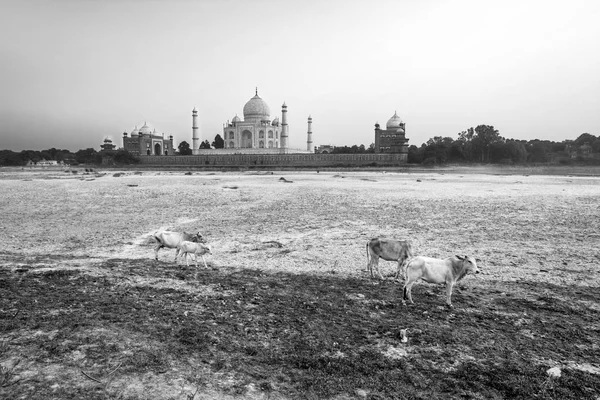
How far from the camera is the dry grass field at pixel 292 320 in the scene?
3104 millimetres

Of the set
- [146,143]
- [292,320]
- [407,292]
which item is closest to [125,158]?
[146,143]

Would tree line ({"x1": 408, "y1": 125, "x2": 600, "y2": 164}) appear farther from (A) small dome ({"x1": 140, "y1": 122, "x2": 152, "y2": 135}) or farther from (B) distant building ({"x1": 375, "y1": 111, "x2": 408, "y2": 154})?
(A) small dome ({"x1": 140, "y1": 122, "x2": 152, "y2": 135})

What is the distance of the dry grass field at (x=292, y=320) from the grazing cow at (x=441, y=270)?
0.34m

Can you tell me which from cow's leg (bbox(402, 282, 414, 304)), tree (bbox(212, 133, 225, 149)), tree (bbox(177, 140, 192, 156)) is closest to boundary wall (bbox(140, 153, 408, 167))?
tree (bbox(177, 140, 192, 156))

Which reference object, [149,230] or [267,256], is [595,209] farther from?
[149,230]

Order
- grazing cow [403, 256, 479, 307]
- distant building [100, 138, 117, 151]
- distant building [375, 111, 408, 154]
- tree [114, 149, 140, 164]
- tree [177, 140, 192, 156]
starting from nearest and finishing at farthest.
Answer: grazing cow [403, 256, 479, 307] → distant building [375, 111, 408, 154] → tree [114, 149, 140, 164] → distant building [100, 138, 117, 151] → tree [177, 140, 192, 156]

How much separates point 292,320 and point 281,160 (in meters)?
64.3

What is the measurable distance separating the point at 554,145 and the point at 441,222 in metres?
75.6

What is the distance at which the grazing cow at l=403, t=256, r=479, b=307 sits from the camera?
16.0ft

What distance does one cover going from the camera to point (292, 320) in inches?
171

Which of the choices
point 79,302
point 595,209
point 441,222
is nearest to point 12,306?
point 79,302

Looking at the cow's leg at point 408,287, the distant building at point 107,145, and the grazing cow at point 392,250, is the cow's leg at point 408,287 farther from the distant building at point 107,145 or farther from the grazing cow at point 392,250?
the distant building at point 107,145

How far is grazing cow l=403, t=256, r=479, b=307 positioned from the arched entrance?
275ft

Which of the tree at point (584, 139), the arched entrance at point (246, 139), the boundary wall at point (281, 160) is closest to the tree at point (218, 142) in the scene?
the arched entrance at point (246, 139)
